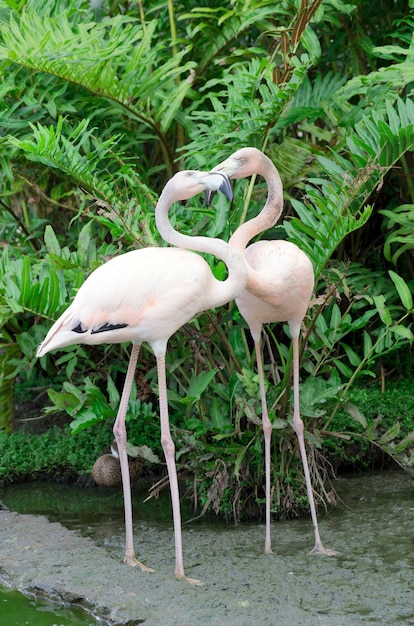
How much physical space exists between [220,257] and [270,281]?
304mm

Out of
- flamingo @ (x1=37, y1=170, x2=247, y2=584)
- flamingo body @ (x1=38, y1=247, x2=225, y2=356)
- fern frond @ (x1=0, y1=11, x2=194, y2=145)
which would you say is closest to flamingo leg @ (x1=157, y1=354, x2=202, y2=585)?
flamingo @ (x1=37, y1=170, x2=247, y2=584)

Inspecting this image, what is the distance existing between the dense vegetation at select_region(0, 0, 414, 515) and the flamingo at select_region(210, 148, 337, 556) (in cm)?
21

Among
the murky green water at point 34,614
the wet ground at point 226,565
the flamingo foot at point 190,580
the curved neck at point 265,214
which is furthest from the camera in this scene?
the curved neck at point 265,214

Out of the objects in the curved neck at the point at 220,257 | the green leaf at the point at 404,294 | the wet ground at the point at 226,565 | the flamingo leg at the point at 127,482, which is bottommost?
the wet ground at the point at 226,565

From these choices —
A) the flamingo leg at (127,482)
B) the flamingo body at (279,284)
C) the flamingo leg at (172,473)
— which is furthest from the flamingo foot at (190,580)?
the flamingo body at (279,284)

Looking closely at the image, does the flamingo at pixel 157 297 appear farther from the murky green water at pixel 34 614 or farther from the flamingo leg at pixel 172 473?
the murky green water at pixel 34 614

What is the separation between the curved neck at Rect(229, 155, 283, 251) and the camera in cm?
447

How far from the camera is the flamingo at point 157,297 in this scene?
3998mm

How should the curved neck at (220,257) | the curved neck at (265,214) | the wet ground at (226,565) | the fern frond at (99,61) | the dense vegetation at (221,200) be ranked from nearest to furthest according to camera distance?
the wet ground at (226,565), the curved neck at (220,257), the curved neck at (265,214), the dense vegetation at (221,200), the fern frond at (99,61)

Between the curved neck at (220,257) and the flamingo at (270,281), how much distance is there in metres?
0.16

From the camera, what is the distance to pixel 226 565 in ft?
13.6

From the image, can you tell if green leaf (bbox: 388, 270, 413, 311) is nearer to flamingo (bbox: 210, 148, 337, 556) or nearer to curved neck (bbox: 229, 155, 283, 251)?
flamingo (bbox: 210, 148, 337, 556)

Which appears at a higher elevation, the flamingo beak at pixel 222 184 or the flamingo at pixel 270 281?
the flamingo beak at pixel 222 184

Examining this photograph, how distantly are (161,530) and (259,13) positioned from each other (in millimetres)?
3387
